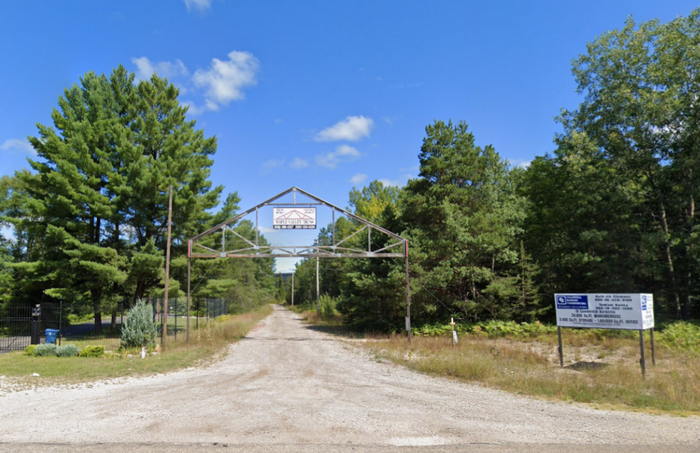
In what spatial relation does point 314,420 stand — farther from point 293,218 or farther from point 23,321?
point 23,321

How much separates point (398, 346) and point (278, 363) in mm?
6516

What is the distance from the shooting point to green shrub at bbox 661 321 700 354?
1744cm

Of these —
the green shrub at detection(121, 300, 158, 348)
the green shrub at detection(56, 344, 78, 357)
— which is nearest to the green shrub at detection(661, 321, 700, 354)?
the green shrub at detection(121, 300, 158, 348)

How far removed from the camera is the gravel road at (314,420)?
6391 millimetres

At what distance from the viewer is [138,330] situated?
1831 centimetres

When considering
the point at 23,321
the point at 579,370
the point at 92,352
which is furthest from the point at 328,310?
the point at 579,370

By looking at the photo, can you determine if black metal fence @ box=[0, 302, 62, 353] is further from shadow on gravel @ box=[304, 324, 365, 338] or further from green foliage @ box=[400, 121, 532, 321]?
green foliage @ box=[400, 121, 532, 321]

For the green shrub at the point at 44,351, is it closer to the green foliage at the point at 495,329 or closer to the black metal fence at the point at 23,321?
the black metal fence at the point at 23,321

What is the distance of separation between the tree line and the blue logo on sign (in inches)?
394

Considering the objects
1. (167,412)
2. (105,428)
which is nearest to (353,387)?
(167,412)

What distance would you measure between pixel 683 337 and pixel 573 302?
31.0ft

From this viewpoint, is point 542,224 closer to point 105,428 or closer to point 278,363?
point 278,363

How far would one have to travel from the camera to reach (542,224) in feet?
110

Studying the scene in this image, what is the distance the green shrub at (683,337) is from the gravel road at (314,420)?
41.2 feet
